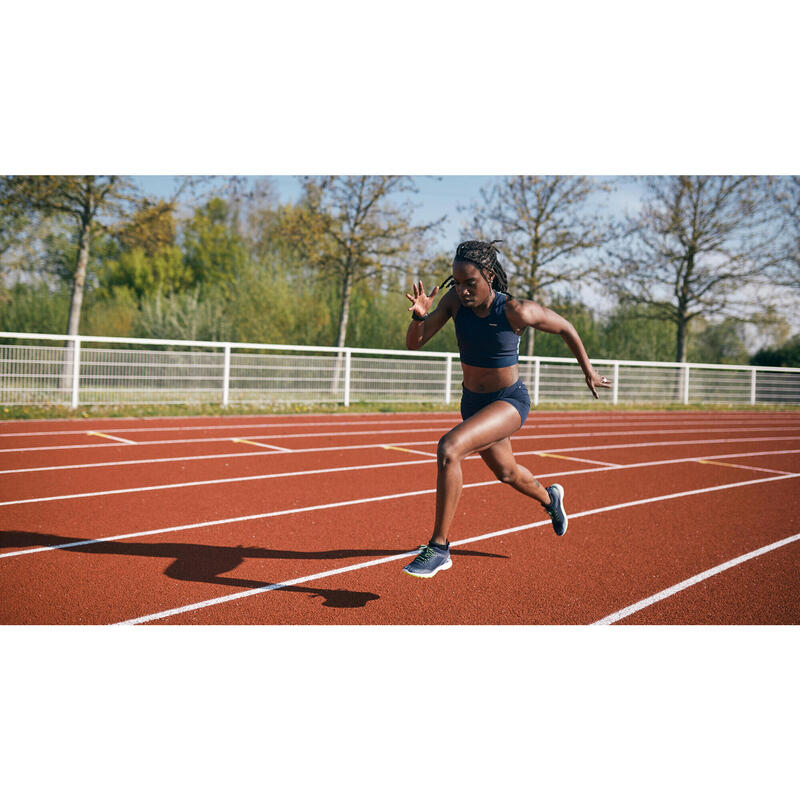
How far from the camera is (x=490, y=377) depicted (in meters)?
4.67

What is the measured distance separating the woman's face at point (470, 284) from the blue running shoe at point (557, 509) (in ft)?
5.22

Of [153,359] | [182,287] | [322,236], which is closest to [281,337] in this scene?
[322,236]

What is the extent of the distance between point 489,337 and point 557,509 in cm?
149

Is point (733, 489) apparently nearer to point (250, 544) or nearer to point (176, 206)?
point (250, 544)

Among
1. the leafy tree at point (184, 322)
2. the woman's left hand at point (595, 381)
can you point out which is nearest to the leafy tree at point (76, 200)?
the leafy tree at point (184, 322)

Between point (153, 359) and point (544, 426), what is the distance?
7.67 metres

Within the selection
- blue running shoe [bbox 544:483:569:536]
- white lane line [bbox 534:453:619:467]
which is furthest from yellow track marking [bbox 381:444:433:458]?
blue running shoe [bbox 544:483:569:536]

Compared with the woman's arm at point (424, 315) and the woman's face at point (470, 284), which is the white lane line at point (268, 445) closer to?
the woman's arm at point (424, 315)

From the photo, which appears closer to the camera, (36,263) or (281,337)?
(36,263)

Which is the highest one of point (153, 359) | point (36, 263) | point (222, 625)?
point (36, 263)

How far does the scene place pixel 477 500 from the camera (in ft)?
23.0

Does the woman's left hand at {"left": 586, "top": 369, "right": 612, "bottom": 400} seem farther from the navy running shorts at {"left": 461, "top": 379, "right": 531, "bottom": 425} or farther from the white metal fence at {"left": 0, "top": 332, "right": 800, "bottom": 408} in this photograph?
the white metal fence at {"left": 0, "top": 332, "right": 800, "bottom": 408}

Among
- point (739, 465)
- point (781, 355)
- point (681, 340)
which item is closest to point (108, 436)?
point (739, 465)

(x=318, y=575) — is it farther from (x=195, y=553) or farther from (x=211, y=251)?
(x=211, y=251)
